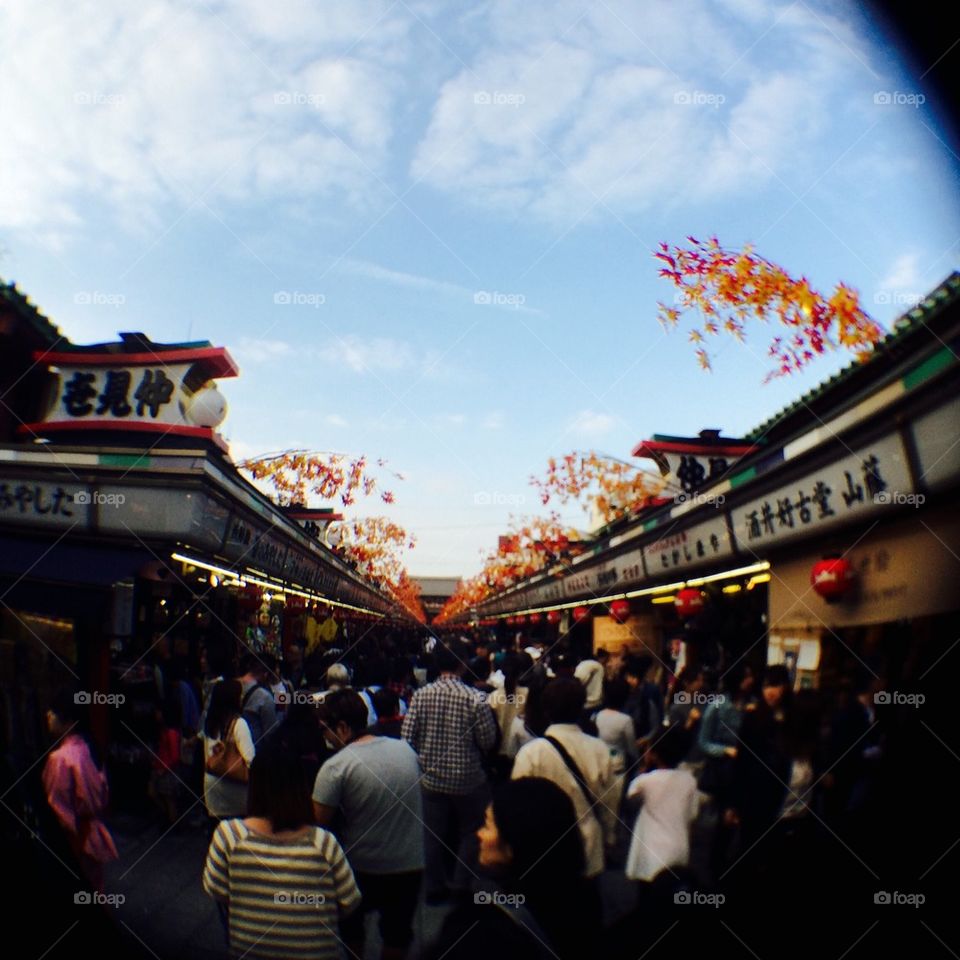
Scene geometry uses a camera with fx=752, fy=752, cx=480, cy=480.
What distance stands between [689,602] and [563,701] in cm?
766

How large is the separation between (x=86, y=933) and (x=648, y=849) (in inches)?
172

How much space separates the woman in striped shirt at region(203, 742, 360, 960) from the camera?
363 centimetres

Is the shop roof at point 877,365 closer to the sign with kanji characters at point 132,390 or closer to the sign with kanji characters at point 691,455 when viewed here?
the sign with kanji characters at point 691,455

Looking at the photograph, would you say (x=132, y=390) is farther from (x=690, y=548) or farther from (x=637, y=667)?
(x=690, y=548)

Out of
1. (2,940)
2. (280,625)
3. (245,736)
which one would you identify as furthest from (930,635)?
(280,625)

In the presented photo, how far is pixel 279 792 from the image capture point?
145 inches

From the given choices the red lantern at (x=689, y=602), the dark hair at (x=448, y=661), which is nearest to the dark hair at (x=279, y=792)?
the dark hair at (x=448, y=661)

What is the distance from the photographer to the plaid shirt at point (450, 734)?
23.1ft

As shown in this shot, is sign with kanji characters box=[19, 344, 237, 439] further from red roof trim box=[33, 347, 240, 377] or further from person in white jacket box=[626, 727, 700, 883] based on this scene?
person in white jacket box=[626, 727, 700, 883]

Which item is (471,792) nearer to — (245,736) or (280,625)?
(245,736)

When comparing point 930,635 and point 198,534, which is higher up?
point 198,534

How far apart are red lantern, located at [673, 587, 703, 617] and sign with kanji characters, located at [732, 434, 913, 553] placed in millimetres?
2680

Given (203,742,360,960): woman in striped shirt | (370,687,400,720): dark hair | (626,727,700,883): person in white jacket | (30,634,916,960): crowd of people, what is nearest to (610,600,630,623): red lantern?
(30,634,916,960): crowd of people

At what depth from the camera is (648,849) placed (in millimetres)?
4984
